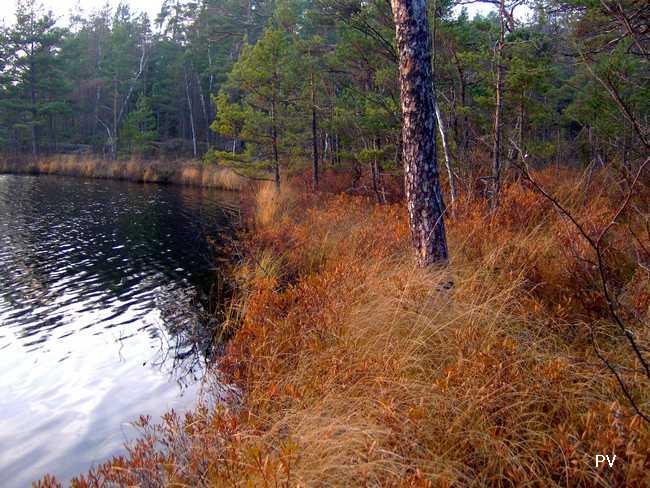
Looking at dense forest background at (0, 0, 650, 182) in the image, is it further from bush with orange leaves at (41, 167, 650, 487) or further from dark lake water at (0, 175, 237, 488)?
dark lake water at (0, 175, 237, 488)

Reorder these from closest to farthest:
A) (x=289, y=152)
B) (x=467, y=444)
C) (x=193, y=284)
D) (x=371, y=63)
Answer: (x=467, y=444)
(x=193, y=284)
(x=371, y=63)
(x=289, y=152)

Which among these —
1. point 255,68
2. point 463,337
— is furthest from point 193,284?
point 255,68

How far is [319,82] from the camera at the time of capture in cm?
1669

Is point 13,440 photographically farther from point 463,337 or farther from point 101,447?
point 463,337

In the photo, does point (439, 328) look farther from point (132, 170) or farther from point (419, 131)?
point (132, 170)

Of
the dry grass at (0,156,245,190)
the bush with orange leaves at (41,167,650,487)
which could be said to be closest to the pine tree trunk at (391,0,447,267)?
the bush with orange leaves at (41,167,650,487)

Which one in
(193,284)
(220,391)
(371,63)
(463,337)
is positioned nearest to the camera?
(463,337)

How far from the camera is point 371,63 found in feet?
45.9

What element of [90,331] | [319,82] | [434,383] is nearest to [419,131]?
[434,383]

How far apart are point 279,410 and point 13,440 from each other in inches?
111

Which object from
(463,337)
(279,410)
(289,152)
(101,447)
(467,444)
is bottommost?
(101,447)

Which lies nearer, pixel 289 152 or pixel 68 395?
pixel 68 395

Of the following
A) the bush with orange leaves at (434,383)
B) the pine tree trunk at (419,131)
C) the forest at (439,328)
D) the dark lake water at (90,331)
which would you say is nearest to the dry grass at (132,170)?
the dark lake water at (90,331)

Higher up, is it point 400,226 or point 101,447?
point 400,226
